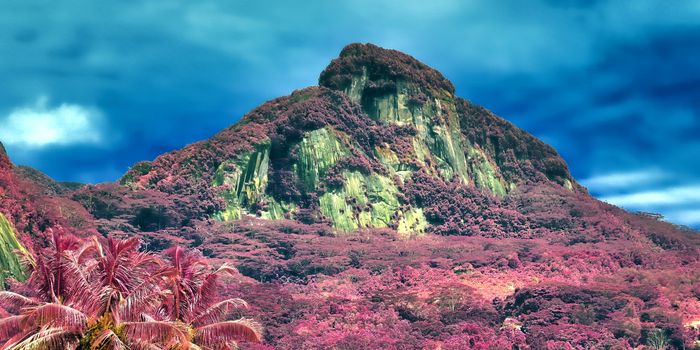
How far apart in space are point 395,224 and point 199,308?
351 ft

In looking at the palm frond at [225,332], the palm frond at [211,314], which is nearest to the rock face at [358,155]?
the palm frond at [211,314]

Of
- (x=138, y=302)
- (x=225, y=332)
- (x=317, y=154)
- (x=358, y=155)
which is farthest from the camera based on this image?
(x=358, y=155)

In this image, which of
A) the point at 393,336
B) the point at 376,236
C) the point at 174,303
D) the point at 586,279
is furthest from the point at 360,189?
the point at 174,303

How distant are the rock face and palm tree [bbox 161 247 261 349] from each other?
9867 centimetres

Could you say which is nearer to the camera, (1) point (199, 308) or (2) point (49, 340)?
(2) point (49, 340)

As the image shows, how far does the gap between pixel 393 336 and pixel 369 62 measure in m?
79.4

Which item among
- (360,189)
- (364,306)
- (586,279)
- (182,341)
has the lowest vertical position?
(182,341)

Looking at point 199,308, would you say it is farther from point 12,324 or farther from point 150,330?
point 12,324

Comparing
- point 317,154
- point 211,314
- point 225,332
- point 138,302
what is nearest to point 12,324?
point 138,302

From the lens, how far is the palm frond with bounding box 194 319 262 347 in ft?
85.9

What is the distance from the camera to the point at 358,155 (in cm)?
14100

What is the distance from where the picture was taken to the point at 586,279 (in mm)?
105688

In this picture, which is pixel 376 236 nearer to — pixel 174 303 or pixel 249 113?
pixel 249 113

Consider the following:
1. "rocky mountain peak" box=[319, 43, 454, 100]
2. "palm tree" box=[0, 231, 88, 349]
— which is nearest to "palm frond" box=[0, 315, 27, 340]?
"palm tree" box=[0, 231, 88, 349]
